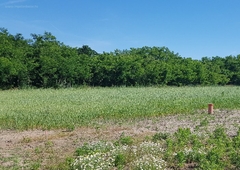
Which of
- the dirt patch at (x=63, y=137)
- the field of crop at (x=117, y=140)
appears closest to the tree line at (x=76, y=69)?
the field of crop at (x=117, y=140)

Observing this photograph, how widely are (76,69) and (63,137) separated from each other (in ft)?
127

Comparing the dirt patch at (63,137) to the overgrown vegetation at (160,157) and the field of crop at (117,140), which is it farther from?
the overgrown vegetation at (160,157)

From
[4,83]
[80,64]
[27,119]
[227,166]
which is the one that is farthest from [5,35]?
[227,166]

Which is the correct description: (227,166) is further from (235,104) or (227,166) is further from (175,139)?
(235,104)

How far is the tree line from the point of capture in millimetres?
42750

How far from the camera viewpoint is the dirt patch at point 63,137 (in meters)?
7.90

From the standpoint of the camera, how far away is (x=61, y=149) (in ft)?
29.5

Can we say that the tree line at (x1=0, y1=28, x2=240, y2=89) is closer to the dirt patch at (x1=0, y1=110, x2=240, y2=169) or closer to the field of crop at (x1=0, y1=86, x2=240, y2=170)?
the field of crop at (x1=0, y1=86, x2=240, y2=170)

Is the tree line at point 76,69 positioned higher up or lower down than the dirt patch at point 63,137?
higher up

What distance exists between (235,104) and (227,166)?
14686 millimetres

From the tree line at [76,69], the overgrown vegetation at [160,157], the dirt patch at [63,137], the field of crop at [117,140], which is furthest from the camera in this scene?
the tree line at [76,69]

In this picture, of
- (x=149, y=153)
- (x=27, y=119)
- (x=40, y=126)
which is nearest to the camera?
(x=149, y=153)

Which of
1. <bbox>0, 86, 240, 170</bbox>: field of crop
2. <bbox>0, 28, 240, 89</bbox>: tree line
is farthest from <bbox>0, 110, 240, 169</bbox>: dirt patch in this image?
<bbox>0, 28, 240, 89</bbox>: tree line

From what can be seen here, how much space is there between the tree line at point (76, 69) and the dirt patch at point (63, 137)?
97.5ft
